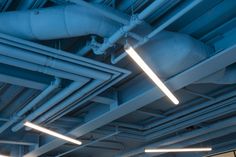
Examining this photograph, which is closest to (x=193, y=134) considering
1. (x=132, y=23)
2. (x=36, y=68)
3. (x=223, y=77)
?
(x=223, y=77)

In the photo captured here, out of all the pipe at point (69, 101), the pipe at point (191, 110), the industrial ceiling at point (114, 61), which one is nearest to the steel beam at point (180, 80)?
the industrial ceiling at point (114, 61)

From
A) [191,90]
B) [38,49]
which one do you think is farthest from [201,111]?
[38,49]

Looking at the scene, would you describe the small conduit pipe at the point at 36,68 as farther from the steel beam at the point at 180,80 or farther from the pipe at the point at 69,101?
the steel beam at the point at 180,80

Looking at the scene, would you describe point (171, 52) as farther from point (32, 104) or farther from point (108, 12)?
point (32, 104)

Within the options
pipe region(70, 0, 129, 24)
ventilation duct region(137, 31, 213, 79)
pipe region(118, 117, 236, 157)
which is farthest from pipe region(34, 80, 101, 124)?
pipe region(118, 117, 236, 157)

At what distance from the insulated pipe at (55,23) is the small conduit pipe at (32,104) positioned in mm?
979

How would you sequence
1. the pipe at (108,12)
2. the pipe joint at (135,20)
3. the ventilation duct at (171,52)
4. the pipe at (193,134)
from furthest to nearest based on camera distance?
the pipe at (193,134)
the ventilation duct at (171,52)
the pipe joint at (135,20)
the pipe at (108,12)

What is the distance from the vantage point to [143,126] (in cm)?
549

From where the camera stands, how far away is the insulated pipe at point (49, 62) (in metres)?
2.55

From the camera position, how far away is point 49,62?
9.02ft

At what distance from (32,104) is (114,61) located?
4.77 ft

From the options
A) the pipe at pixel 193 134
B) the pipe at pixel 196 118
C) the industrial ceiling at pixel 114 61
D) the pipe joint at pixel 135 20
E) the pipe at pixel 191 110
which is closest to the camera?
the pipe joint at pixel 135 20

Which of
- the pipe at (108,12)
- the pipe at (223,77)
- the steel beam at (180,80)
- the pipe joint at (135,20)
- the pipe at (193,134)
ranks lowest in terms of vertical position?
the pipe at (193,134)

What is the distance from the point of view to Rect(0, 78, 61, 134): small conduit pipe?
10.9ft
